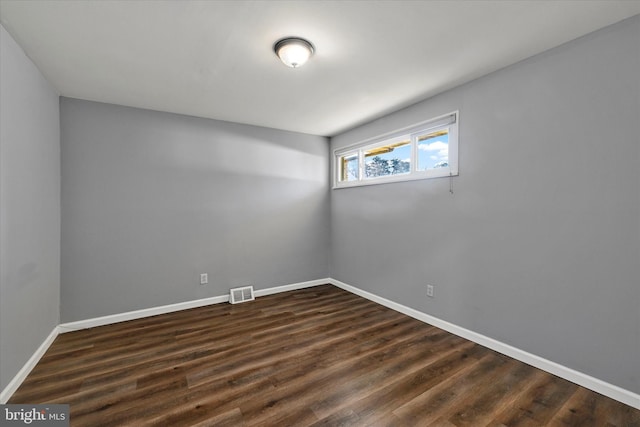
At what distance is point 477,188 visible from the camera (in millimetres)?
2564

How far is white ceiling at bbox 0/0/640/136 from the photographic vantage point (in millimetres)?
1672

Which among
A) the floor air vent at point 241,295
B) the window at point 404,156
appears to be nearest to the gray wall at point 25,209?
the floor air vent at point 241,295

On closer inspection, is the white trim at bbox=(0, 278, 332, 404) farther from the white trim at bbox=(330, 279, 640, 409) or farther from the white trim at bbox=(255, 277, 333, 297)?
the white trim at bbox=(330, 279, 640, 409)

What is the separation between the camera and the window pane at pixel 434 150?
2898 mm

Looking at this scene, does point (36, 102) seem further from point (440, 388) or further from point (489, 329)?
point (489, 329)

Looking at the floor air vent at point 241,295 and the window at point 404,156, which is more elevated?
the window at point 404,156

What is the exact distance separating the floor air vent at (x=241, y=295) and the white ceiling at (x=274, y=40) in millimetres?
2449

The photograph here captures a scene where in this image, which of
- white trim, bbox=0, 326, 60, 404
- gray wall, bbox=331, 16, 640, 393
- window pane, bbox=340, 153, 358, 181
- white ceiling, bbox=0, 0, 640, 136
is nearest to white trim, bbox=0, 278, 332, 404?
white trim, bbox=0, 326, 60, 404

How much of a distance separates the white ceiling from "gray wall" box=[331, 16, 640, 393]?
0.26 metres

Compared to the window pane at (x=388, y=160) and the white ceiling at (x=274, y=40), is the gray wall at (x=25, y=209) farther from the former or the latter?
the window pane at (x=388, y=160)

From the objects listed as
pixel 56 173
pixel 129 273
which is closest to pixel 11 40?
pixel 56 173

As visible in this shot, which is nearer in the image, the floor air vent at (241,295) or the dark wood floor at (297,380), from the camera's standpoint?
the dark wood floor at (297,380)

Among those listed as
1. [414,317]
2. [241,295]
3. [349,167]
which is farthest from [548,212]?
[241,295]

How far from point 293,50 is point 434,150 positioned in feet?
6.07
